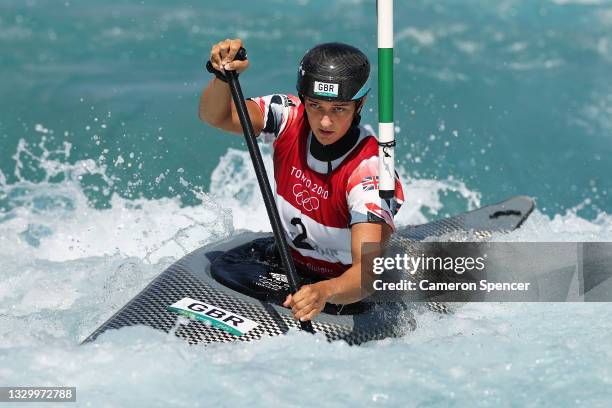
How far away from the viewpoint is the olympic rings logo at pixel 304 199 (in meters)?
3.75

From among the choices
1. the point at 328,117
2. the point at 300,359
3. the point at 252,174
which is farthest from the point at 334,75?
the point at 252,174

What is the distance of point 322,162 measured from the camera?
369 cm

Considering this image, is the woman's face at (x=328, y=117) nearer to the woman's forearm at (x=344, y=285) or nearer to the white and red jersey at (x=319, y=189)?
the white and red jersey at (x=319, y=189)

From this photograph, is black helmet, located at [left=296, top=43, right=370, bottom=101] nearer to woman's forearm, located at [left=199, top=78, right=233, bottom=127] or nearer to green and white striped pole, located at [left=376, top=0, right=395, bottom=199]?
green and white striped pole, located at [left=376, top=0, right=395, bottom=199]

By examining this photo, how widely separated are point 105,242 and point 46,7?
181 inches

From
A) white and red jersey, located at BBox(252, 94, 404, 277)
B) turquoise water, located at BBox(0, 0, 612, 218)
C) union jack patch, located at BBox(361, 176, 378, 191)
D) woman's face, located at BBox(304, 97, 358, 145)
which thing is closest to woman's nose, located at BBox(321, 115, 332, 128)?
woman's face, located at BBox(304, 97, 358, 145)

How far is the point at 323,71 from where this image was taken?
3469 millimetres

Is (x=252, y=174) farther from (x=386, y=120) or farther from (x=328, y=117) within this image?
(x=386, y=120)

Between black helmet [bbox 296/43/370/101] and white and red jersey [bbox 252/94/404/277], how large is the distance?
225mm

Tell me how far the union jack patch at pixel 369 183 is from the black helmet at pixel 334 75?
12.0 inches

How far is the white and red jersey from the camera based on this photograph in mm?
3555

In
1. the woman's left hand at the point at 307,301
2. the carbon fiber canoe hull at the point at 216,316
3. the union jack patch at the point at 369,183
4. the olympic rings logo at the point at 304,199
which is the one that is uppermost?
the union jack patch at the point at 369,183

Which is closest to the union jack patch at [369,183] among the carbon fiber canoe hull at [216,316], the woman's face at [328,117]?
the woman's face at [328,117]

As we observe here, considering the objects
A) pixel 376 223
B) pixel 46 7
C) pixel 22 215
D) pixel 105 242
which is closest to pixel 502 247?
pixel 376 223
